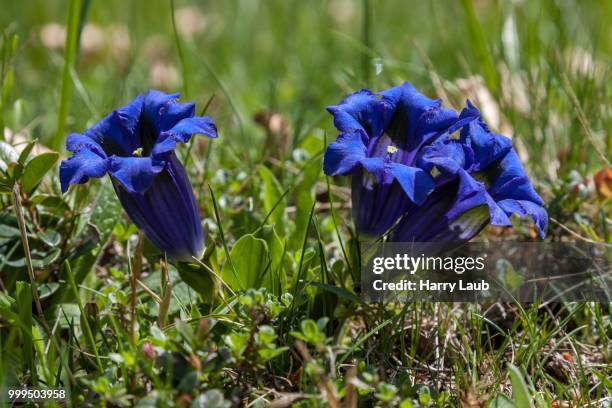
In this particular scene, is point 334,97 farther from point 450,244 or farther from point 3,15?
point 3,15

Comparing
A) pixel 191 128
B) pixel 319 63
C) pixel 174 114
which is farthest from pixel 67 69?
pixel 319 63

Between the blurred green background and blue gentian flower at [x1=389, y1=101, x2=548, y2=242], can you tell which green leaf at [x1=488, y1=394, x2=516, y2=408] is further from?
the blurred green background

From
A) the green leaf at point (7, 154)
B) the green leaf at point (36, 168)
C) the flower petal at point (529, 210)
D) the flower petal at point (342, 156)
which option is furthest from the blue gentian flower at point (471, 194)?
the green leaf at point (7, 154)

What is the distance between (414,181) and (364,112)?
251 mm

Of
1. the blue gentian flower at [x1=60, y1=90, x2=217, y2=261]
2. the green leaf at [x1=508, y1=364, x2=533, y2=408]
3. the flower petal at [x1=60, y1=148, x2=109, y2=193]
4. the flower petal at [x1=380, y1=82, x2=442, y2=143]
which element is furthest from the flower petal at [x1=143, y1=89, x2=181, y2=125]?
the green leaf at [x1=508, y1=364, x2=533, y2=408]

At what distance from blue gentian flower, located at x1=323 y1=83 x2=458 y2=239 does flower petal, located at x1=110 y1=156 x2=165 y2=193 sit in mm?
341

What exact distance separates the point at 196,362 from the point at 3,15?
3647 mm

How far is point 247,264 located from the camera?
1.71 metres

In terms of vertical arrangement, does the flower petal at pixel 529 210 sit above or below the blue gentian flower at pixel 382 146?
below

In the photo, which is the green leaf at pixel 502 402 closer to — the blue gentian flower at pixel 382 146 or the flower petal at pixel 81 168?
the blue gentian flower at pixel 382 146

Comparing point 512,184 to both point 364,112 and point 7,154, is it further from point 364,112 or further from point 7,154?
point 7,154

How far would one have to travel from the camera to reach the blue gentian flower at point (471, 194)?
5.09 feet
